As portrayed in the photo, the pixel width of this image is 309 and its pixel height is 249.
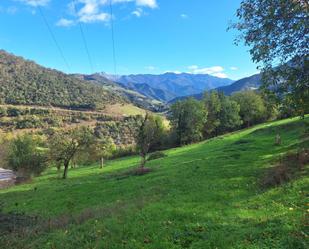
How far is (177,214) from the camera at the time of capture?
56.3ft

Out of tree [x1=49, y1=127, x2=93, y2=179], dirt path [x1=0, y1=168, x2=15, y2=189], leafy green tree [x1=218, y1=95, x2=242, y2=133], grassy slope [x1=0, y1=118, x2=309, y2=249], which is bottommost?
dirt path [x1=0, y1=168, x2=15, y2=189]

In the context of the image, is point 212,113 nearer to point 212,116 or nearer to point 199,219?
point 212,116

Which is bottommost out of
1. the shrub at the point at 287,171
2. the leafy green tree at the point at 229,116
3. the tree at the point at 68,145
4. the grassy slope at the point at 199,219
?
the grassy slope at the point at 199,219

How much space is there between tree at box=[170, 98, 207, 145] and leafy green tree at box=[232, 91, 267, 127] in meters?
17.4

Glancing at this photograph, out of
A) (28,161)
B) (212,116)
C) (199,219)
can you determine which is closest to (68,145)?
(28,161)

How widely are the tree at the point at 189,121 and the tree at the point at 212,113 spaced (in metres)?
3.37

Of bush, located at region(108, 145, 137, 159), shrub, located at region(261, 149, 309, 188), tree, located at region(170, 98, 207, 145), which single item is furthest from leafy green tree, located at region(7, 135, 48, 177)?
shrub, located at region(261, 149, 309, 188)

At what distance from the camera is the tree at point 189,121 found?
346 feet

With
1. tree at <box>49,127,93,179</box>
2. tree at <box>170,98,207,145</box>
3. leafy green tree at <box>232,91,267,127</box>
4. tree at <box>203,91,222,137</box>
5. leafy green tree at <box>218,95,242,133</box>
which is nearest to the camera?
tree at <box>49,127,93,179</box>

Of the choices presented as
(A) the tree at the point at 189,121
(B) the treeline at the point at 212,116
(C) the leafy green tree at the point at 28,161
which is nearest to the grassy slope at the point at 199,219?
(C) the leafy green tree at the point at 28,161

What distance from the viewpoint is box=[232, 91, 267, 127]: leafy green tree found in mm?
114675

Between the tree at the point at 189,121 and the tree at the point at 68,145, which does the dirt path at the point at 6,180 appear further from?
the tree at the point at 189,121

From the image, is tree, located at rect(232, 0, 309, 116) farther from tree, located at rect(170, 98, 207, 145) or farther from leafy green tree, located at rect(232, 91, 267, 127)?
leafy green tree, located at rect(232, 91, 267, 127)

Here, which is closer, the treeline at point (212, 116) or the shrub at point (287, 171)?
the shrub at point (287, 171)
